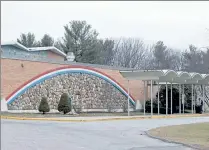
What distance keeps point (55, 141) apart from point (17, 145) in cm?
202

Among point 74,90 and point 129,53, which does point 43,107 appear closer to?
point 74,90

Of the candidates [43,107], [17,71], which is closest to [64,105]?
[43,107]

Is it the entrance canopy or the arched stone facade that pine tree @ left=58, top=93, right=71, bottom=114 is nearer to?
the arched stone facade

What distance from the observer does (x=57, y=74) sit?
3656 centimetres

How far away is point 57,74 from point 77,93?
295 centimetres

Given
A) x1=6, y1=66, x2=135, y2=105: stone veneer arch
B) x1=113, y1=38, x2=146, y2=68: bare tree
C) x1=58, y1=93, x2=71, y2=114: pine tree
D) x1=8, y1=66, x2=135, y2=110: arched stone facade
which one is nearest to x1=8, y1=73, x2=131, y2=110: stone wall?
x1=8, y1=66, x2=135, y2=110: arched stone facade

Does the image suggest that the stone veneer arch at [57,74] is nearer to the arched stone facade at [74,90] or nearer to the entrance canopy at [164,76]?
the arched stone facade at [74,90]

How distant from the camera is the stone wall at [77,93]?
33969 mm

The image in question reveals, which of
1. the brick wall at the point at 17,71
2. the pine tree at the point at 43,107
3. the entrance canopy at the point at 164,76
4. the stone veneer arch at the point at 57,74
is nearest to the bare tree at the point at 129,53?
the stone veneer arch at the point at 57,74

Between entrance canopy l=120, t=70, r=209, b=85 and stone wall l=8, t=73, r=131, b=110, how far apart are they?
11.8 ft

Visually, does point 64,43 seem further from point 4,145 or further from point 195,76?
point 4,145

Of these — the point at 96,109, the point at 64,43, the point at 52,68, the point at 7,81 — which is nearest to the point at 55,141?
the point at 7,81

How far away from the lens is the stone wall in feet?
111

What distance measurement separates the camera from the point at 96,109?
133ft
